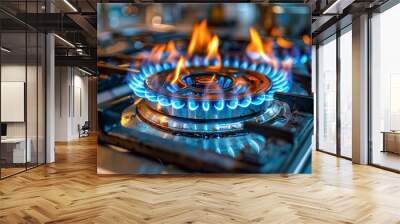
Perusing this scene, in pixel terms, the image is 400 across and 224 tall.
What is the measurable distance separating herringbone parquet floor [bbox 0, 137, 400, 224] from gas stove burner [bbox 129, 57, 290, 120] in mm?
1189

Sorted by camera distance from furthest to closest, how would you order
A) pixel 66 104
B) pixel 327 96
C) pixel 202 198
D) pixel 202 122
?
pixel 66 104 < pixel 327 96 < pixel 202 122 < pixel 202 198

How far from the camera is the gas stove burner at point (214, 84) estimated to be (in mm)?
6285

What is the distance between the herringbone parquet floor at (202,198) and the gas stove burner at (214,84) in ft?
3.90

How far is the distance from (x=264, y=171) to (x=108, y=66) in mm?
3257

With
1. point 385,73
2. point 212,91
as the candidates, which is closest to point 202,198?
point 212,91

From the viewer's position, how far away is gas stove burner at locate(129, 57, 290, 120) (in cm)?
629

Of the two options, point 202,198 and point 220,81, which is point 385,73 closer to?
point 220,81

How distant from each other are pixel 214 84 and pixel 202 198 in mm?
2300

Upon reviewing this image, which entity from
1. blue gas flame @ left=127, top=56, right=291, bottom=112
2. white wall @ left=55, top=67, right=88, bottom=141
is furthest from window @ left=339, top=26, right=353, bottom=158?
white wall @ left=55, top=67, right=88, bottom=141

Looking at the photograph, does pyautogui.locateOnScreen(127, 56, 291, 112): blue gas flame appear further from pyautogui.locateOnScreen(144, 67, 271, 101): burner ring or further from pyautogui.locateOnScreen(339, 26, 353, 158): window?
pyautogui.locateOnScreen(339, 26, 353, 158): window

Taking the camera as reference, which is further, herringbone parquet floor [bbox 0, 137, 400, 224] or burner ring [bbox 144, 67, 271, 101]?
burner ring [bbox 144, 67, 271, 101]

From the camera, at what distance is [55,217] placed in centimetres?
386

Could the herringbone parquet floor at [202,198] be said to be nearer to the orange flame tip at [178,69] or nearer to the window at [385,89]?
the window at [385,89]

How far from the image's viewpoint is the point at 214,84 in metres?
6.36
